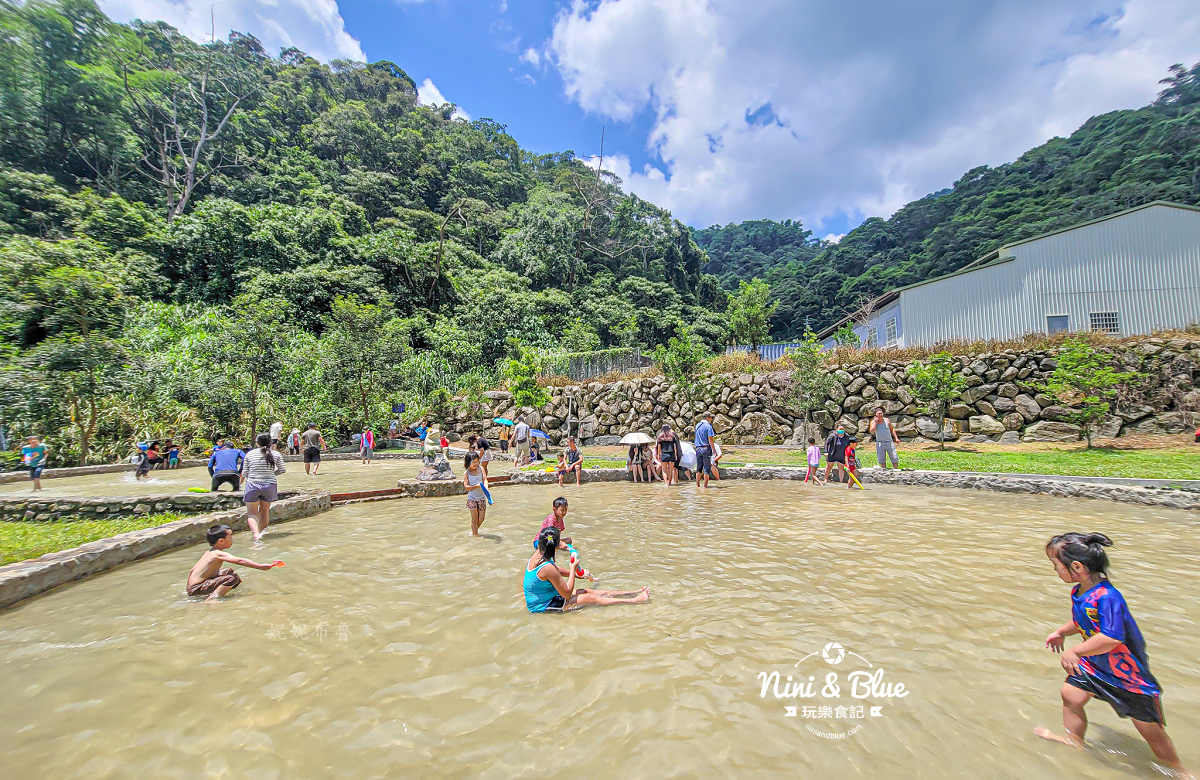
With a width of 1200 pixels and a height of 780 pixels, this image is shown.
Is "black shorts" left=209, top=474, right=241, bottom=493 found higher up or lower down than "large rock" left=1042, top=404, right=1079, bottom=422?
lower down

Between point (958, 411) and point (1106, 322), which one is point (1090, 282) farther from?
point (958, 411)

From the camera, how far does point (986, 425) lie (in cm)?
1792

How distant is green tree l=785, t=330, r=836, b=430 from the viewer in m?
19.1

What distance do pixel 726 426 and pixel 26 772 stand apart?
858 inches

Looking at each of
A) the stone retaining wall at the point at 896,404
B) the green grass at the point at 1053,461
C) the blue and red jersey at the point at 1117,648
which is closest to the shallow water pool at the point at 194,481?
the green grass at the point at 1053,461

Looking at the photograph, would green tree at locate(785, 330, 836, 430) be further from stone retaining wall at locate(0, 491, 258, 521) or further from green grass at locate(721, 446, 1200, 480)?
stone retaining wall at locate(0, 491, 258, 521)

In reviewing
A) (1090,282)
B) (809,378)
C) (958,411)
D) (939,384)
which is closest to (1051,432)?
(958,411)

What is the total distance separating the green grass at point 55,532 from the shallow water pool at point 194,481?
1628mm

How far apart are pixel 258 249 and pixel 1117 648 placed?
4058 centimetres

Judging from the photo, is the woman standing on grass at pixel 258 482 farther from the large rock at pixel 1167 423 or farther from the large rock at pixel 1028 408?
the large rock at pixel 1167 423

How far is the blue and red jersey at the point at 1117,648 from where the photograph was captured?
2.53 meters

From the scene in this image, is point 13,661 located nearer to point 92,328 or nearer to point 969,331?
point 92,328

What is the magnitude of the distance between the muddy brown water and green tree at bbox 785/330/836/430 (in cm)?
1213

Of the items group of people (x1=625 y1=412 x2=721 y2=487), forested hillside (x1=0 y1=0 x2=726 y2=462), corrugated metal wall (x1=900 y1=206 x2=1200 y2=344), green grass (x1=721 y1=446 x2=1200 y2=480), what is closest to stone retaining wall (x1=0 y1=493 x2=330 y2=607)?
group of people (x1=625 y1=412 x2=721 y2=487)
